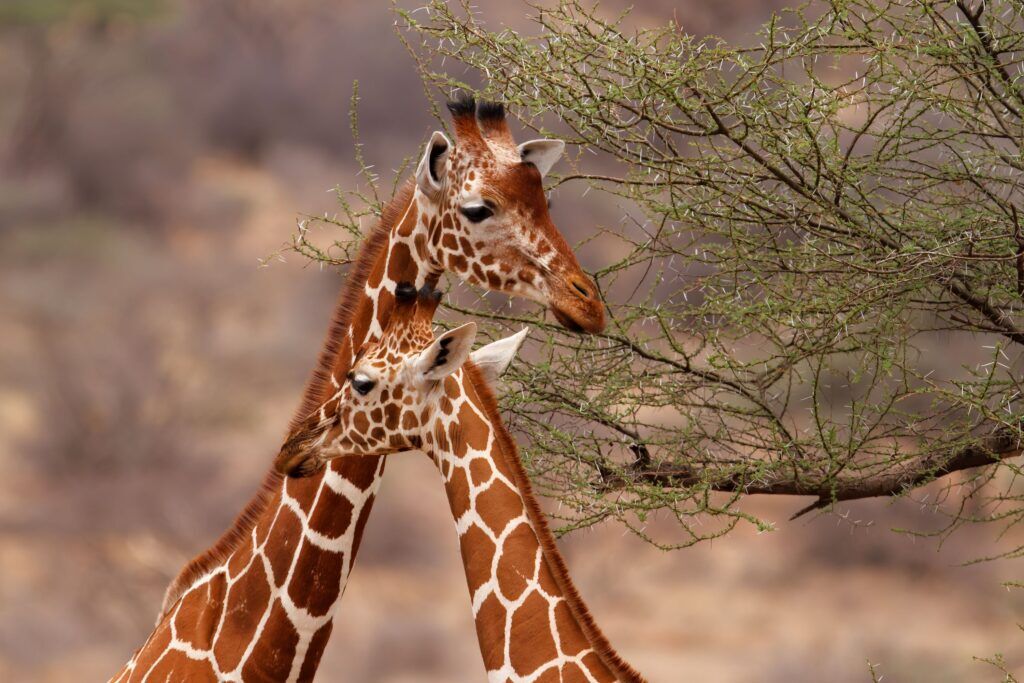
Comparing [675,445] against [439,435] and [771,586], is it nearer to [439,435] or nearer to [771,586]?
[439,435]

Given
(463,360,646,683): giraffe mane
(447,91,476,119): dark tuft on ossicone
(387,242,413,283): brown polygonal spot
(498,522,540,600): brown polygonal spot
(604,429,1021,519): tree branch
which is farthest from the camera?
(604,429,1021,519): tree branch

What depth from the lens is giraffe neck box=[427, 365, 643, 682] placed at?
3.52 metres

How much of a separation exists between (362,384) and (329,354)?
1.45ft

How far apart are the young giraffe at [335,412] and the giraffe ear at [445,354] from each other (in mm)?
316

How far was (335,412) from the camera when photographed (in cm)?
393

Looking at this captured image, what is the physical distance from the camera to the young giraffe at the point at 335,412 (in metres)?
3.92

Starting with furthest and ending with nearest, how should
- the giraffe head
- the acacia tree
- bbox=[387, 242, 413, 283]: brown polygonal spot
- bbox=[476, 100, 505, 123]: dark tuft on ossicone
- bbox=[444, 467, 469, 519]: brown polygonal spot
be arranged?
the acacia tree → bbox=[387, 242, 413, 283]: brown polygonal spot → bbox=[476, 100, 505, 123]: dark tuft on ossicone → the giraffe head → bbox=[444, 467, 469, 519]: brown polygonal spot

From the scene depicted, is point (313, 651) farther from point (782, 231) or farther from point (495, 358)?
point (782, 231)

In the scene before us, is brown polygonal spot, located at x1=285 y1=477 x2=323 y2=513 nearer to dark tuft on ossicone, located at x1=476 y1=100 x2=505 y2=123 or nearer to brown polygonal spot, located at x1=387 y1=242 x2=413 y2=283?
brown polygonal spot, located at x1=387 y1=242 x2=413 y2=283

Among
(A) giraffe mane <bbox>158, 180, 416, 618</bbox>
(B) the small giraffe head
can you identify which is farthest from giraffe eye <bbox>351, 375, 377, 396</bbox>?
(A) giraffe mane <bbox>158, 180, 416, 618</bbox>

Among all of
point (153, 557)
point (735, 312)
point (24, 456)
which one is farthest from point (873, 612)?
point (735, 312)

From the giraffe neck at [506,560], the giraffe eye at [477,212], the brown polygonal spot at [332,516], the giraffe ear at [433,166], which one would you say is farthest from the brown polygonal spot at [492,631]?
the giraffe ear at [433,166]

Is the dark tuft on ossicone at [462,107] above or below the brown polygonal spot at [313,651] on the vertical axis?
above

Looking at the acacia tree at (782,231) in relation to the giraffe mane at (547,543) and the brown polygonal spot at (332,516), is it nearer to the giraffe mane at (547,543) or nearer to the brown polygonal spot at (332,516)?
the giraffe mane at (547,543)
